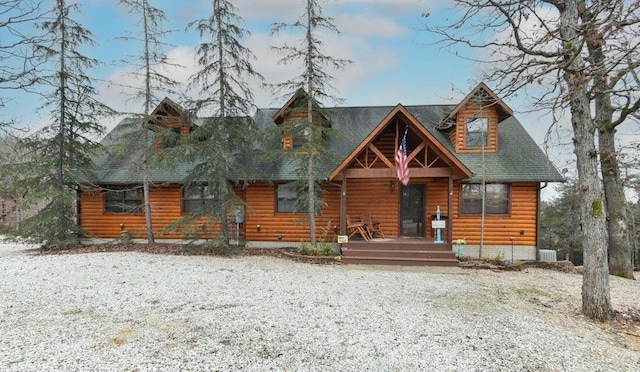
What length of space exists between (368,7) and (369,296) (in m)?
8.02

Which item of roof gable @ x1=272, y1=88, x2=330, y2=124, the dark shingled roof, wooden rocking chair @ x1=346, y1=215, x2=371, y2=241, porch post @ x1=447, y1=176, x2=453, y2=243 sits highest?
roof gable @ x1=272, y1=88, x2=330, y2=124

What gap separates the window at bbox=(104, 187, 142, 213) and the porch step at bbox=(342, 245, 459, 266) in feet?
29.0

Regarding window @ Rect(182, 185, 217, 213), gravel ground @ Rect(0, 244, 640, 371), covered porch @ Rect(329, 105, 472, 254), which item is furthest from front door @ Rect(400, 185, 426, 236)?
window @ Rect(182, 185, 217, 213)

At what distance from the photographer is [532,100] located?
5.72 meters

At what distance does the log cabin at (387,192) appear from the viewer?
11.1m

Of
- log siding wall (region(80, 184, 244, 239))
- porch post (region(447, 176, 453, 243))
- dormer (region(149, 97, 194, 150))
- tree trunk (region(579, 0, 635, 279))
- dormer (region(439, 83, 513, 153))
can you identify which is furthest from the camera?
log siding wall (region(80, 184, 244, 239))

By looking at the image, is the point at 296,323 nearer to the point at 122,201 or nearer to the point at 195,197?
the point at 195,197

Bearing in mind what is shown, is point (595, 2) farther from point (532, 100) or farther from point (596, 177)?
point (596, 177)

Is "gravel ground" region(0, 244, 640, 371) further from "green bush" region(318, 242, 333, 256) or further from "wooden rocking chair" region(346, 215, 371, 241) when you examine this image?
"wooden rocking chair" region(346, 215, 371, 241)

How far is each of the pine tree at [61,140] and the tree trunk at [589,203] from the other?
534 inches

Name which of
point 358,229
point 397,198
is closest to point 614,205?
point 397,198

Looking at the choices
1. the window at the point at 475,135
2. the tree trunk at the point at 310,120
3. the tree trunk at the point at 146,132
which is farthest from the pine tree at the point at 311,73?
the window at the point at 475,135

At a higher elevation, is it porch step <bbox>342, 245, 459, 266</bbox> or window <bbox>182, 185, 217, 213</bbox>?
window <bbox>182, 185, 217, 213</bbox>

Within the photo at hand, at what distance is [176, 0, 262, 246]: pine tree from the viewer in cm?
1034
